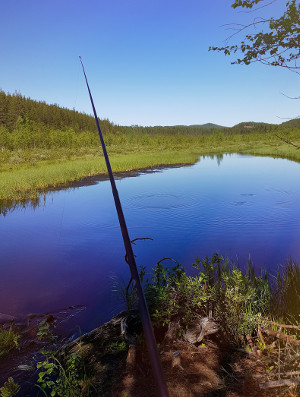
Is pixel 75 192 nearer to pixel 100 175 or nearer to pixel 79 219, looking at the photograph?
pixel 79 219

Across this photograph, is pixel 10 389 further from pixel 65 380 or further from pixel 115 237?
pixel 115 237

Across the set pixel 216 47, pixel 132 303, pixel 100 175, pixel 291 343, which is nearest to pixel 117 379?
pixel 291 343

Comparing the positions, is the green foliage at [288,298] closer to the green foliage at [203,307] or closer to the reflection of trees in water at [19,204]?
the green foliage at [203,307]

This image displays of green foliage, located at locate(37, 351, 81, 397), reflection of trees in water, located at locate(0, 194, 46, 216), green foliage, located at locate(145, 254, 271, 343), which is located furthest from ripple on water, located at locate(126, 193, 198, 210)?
green foliage, located at locate(37, 351, 81, 397)

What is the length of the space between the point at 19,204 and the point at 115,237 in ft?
29.1

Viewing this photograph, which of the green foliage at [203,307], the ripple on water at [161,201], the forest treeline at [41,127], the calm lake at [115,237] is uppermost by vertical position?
the forest treeline at [41,127]

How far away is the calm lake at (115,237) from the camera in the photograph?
24.0 ft

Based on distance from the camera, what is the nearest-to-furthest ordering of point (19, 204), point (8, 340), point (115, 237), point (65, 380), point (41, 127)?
point (65, 380) < point (8, 340) < point (115, 237) < point (19, 204) < point (41, 127)

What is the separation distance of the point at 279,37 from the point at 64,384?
19.4ft

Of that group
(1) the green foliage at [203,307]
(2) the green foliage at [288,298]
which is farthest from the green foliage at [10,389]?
(2) the green foliage at [288,298]

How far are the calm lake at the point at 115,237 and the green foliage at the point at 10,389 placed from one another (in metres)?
1.84

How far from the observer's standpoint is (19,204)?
57.4ft

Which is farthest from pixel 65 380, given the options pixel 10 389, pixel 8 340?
pixel 8 340

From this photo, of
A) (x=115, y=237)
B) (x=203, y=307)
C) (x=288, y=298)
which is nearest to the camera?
(x=203, y=307)
